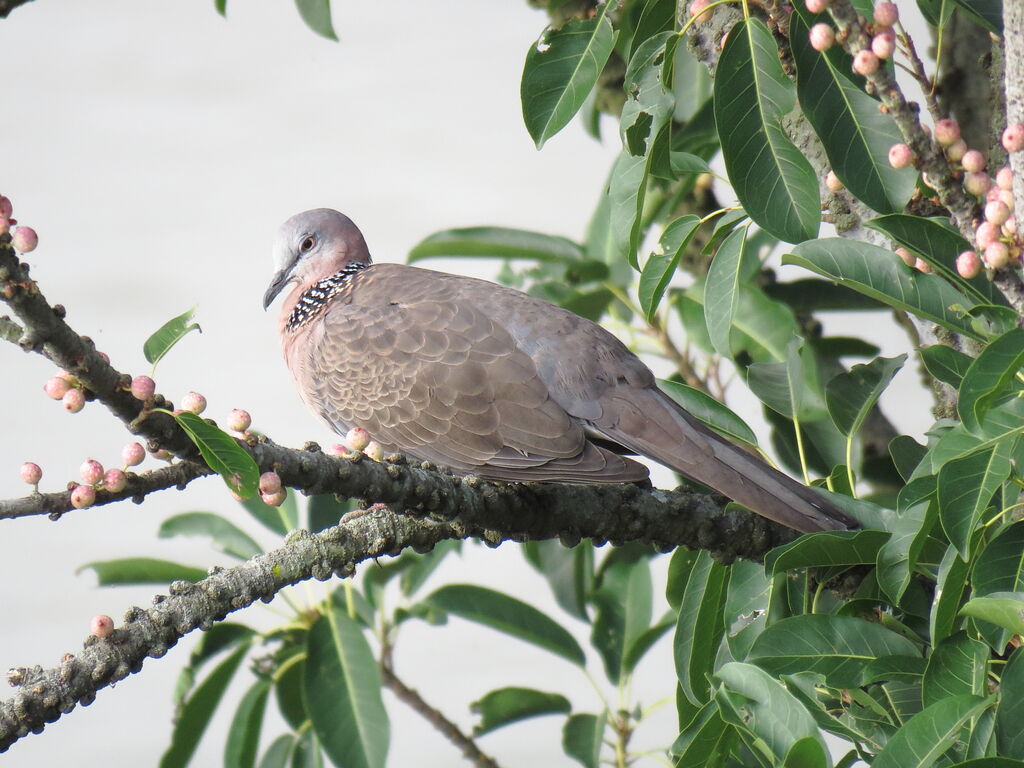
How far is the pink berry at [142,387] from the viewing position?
91cm

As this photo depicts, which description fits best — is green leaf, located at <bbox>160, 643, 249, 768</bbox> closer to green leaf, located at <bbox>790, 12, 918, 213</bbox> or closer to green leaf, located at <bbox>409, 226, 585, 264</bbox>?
green leaf, located at <bbox>409, 226, 585, 264</bbox>

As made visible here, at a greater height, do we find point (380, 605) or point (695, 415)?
point (695, 415)

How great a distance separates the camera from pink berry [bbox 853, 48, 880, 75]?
1.10 metres

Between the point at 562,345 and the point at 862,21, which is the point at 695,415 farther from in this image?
the point at 862,21

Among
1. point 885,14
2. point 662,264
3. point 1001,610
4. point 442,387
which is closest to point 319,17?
point 442,387

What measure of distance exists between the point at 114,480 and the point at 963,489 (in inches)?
29.0

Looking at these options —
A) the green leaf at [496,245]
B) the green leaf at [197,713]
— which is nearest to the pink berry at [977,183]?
the green leaf at [496,245]

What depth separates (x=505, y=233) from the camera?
2248mm

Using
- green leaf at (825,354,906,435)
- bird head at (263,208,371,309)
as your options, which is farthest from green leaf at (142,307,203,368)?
bird head at (263,208,371,309)

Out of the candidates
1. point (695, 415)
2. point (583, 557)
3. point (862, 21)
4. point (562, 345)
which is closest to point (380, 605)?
point (583, 557)

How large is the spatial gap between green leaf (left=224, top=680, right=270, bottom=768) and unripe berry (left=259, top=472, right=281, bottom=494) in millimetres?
1121

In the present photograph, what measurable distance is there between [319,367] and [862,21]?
3.88 feet

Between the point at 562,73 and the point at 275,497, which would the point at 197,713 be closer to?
the point at 275,497

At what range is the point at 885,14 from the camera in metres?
1.15
